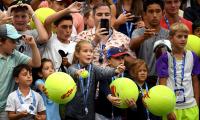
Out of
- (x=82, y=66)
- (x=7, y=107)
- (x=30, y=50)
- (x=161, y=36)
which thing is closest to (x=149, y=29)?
(x=161, y=36)

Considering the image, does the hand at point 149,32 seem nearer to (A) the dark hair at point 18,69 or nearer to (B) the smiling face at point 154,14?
(B) the smiling face at point 154,14

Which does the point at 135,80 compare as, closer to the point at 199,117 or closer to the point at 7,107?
the point at 199,117

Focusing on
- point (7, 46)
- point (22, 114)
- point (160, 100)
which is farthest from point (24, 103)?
point (160, 100)

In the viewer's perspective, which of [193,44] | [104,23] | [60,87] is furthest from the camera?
[193,44]

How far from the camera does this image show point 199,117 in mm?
7090

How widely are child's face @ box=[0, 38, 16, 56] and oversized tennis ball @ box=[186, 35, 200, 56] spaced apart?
7.45ft

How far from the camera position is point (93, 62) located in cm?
686

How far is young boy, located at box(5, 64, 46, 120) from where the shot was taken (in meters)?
6.22

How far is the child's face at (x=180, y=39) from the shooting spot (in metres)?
6.74

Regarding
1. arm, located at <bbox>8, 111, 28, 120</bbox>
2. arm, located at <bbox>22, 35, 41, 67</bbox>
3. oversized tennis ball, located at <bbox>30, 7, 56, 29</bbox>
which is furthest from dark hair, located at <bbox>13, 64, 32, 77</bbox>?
oversized tennis ball, located at <bbox>30, 7, 56, 29</bbox>

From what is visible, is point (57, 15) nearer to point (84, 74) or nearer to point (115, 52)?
point (115, 52)

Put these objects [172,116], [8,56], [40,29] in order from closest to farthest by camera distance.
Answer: [8,56]
[172,116]
[40,29]

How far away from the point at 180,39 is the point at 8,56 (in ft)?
6.93

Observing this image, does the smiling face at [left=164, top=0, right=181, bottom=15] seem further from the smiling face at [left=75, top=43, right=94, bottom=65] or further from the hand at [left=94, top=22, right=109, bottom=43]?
the smiling face at [left=75, top=43, right=94, bottom=65]
